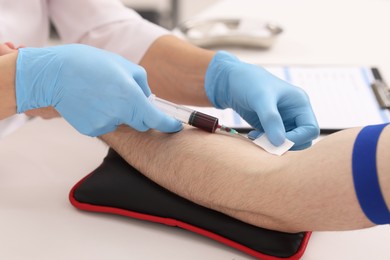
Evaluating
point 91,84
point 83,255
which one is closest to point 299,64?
point 91,84

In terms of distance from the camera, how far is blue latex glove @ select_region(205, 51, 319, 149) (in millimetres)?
973

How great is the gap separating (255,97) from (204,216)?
30cm

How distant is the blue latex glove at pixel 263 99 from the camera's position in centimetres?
97

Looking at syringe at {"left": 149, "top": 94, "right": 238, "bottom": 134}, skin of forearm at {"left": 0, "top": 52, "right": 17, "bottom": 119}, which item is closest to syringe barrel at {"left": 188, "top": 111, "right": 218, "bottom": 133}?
syringe at {"left": 149, "top": 94, "right": 238, "bottom": 134}

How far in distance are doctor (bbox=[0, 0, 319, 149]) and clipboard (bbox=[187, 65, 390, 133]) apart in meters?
0.11

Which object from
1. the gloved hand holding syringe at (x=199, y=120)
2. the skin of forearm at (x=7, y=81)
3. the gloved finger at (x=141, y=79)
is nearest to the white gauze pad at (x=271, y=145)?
the gloved hand holding syringe at (x=199, y=120)

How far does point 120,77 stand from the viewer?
36.3 inches

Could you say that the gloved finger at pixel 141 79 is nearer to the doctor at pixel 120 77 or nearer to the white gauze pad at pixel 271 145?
the doctor at pixel 120 77

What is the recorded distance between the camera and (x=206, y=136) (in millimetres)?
950

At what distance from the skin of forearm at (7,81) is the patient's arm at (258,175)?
212 millimetres

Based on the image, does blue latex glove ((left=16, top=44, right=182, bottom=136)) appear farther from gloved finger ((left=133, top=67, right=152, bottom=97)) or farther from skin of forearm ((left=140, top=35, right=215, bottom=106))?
skin of forearm ((left=140, top=35, right=215, bottom=106))

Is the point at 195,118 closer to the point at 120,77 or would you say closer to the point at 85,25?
the point at 120,77

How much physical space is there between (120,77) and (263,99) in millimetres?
294

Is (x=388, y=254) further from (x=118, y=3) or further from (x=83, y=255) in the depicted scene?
(x=118, y=3)
